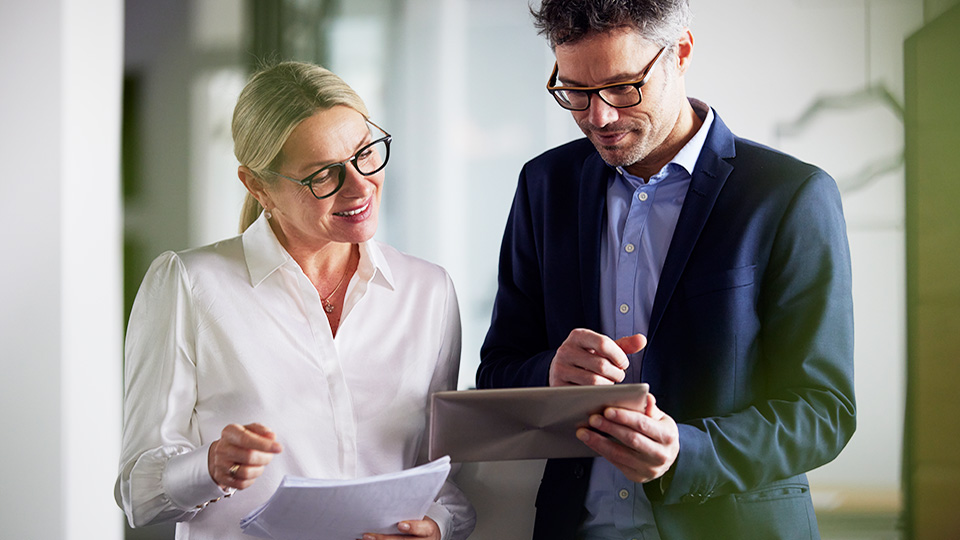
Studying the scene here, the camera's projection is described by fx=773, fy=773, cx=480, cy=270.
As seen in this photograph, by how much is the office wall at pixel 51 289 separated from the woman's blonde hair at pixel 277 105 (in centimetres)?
101

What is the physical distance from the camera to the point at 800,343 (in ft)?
4.23

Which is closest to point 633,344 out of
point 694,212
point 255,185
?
point 694,212

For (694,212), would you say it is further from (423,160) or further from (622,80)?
(423,160)

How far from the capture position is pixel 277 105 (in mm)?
1480

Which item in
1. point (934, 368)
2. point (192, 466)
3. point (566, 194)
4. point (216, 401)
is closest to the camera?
point (192, 466)

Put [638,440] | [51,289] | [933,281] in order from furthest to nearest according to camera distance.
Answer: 1. [933,281]
2. [51,289]
3. [638,440]

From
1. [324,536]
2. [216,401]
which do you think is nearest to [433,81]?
[216,401]

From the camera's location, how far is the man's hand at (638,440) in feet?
3.72

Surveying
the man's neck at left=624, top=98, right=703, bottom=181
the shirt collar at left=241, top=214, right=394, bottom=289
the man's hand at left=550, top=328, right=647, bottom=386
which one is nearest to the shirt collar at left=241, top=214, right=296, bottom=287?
the shirt collar at left=241, top=214, right=394, bottom=289

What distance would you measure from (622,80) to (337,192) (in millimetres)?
565

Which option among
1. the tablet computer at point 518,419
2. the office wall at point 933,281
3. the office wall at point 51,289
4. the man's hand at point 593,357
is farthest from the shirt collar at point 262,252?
the office wall at point 933,281

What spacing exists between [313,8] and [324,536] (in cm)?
198

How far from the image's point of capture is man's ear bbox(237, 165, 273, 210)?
1.52m

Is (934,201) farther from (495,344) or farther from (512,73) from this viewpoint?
(495,344)
